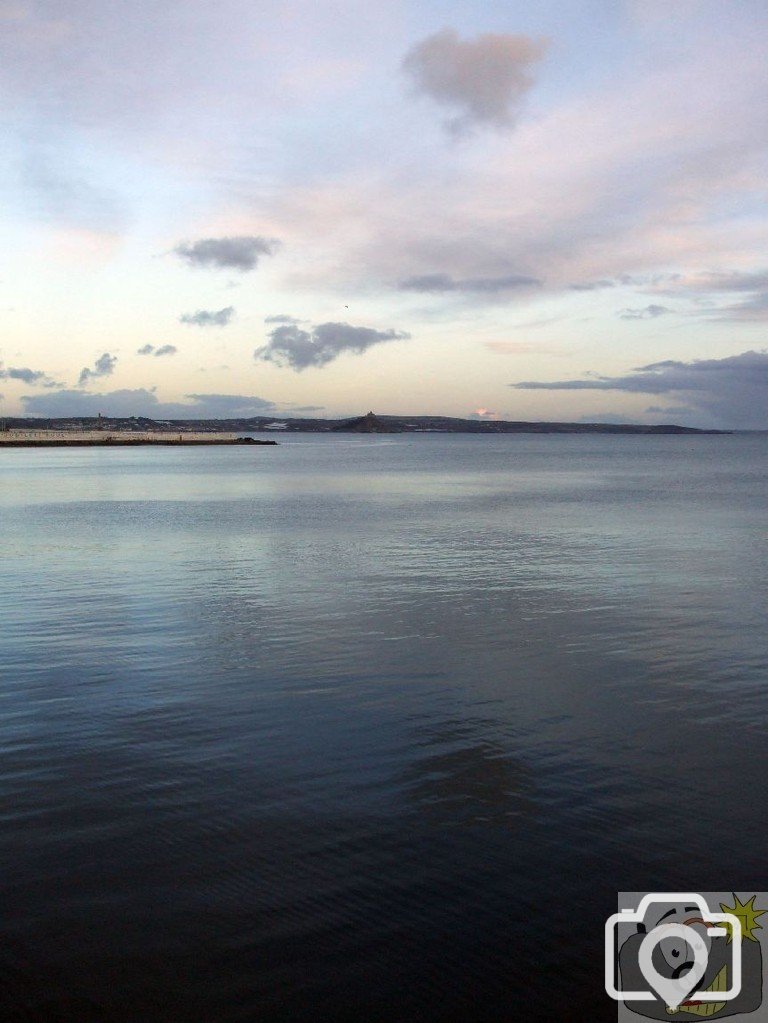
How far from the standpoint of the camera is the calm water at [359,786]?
514 cm

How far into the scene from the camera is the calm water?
16.9ft

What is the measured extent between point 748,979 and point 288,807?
360 centimetres

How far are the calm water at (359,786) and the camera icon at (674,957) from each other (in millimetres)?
175

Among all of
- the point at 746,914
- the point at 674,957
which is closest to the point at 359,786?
the point at 674,957

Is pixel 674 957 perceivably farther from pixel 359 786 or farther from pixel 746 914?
pixel 359 786

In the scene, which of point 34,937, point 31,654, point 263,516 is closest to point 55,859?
point 34,937

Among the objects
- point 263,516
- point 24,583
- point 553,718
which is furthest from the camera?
point 263,516

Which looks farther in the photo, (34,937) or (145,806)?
(145,806)

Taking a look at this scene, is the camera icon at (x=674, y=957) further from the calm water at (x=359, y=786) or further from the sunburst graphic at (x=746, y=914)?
the calm water at (x=359, y=786)

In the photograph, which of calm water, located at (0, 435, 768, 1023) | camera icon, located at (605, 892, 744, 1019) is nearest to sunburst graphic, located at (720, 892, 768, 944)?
camera icon, located at (605, 892, 744, 1019)

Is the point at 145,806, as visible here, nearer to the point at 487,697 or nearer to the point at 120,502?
the point at 487,697

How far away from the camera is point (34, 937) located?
536 cm

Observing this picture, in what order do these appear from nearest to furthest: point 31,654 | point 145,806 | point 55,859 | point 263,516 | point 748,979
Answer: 1. point 748,979
2. point 55,859
3. point 145,806
4. point 31,654
5. point 263,516

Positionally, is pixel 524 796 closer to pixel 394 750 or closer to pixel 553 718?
pixel 394 750
